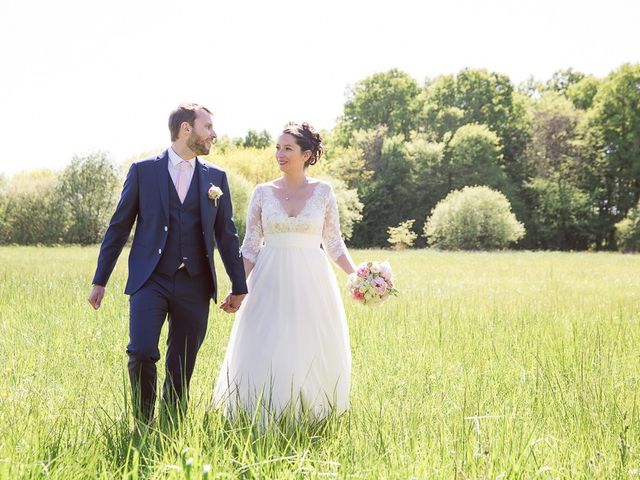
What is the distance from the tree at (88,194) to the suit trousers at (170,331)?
121ft

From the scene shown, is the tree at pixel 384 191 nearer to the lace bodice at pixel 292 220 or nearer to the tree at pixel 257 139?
the tree at pixel 257 139

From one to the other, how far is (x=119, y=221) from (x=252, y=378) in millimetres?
1401

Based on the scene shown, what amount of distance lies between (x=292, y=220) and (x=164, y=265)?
103 cm

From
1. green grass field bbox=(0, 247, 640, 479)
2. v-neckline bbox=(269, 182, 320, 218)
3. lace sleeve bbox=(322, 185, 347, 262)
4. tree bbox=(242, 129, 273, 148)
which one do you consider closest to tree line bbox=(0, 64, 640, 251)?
tree bbox=(242, 129, 273, 148)

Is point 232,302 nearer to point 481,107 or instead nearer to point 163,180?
point 163,180

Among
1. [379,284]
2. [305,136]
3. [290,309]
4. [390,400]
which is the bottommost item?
[390,400]

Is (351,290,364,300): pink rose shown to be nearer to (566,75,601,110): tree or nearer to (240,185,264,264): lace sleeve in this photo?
(240,185,264,264): lace sleeve

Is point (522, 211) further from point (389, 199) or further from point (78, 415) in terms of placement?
point (78, 415)

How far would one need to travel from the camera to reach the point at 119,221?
14.8ft

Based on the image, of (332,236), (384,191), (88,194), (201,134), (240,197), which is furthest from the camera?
(384,191)

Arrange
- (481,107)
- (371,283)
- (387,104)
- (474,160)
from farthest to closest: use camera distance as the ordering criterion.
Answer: (387,104)
(481,107)
(474,160)
(371,283)

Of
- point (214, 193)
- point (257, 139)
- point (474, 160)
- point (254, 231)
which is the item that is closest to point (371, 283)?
point (254, 231)

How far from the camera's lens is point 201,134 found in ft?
14.9

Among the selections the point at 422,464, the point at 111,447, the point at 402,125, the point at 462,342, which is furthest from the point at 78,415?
the point at 402,125
